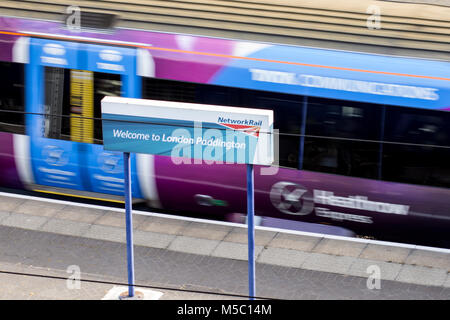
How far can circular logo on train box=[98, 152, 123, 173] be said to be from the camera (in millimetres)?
13109

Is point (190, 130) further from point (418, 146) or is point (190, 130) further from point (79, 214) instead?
point (79, 214)

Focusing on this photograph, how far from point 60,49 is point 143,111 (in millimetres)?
3364

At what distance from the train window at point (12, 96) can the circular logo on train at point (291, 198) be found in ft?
13.6

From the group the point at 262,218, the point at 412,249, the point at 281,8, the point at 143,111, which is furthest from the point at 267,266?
the point at 281,8

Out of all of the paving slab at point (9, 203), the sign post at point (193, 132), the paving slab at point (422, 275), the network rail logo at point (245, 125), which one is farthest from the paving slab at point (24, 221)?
the paving slab at point (422, 275)

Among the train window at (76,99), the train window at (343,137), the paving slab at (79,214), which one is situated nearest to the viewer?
the train window at (343,137)

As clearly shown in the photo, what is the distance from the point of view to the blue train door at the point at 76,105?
12930 mm

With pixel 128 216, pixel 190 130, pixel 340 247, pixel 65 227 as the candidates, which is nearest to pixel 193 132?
pixel 190 130

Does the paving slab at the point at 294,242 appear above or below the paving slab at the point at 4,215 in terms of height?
below

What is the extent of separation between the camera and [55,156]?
13.6 m

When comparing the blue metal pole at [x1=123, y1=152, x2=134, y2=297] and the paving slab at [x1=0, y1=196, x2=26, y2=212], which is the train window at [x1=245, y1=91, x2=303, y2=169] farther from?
the paving slab at [x1=0, y1=196, x2=26, y2=212]

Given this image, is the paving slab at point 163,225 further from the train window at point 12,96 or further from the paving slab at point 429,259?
the paving slab at point 429,259

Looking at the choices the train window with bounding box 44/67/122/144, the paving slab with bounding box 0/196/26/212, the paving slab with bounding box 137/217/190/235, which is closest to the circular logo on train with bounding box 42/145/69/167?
the train window with bounding box 44/67/122/144

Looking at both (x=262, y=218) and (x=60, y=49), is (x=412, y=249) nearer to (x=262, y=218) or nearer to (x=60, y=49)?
(x=262, y=218)
